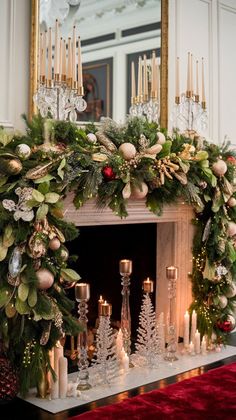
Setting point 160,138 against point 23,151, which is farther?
point 160,138

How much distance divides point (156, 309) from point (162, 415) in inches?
49.2

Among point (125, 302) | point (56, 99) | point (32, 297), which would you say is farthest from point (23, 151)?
point (125, 302)

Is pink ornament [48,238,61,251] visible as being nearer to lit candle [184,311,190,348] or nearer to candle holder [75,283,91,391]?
candle holder [75,283,91,391]

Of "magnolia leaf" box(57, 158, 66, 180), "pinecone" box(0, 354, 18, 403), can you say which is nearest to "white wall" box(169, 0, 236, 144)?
"magnolia leaf" box(57, 158, 66, 180)

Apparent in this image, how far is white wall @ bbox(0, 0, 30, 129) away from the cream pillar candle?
1249 mm

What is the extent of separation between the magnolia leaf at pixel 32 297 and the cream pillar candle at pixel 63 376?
1.42 ft

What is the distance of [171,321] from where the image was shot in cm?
368

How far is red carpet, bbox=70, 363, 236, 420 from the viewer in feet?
9.11

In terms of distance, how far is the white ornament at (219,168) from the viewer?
11.9 feet

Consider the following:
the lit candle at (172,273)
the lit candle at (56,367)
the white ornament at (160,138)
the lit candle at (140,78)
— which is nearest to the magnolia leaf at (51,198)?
the lit candle at (56,367)

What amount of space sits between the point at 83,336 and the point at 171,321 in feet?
2.49

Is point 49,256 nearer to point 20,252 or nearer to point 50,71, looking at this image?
point 20,252

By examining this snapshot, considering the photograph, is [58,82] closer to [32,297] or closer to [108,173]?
[108,173]

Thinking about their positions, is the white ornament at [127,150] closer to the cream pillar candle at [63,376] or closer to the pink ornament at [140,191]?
the pink ornament at [140,191]
